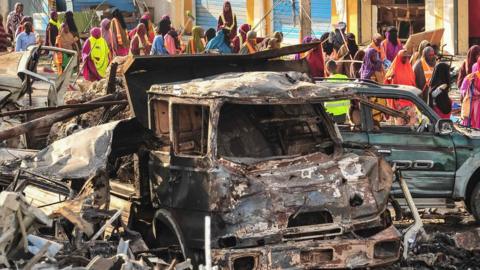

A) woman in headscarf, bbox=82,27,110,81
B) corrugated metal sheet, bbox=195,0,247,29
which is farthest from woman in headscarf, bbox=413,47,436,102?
corrugated metal sheet, bbox=195,0,247,29

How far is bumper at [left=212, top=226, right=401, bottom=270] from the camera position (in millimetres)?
7633

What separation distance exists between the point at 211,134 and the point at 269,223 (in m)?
0.90

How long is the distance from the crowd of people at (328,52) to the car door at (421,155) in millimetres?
402

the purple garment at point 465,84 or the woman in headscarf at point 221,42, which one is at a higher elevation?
the woman in headscarf at point 221,42

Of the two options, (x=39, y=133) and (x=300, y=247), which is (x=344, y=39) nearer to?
(x=39, y=133)

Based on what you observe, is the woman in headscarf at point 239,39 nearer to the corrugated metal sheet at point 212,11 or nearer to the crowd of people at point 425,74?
the crowd of people at point 425,74

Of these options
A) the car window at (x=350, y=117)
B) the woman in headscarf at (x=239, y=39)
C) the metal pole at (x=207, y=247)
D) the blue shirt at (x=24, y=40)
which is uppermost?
the blue shirt at (x=24, y=40)

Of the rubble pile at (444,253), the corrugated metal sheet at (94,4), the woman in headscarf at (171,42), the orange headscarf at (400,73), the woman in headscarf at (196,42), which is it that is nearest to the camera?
the rubble pile at (444,253)

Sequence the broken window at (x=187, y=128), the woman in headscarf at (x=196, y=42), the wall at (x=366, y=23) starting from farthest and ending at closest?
the wall at (x=366, y=23), the woman in headscarf at (x=196, y=42), the broken window at (x=187, y=128)

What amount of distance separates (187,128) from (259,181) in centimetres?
101

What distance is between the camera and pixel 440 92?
14.2 metres

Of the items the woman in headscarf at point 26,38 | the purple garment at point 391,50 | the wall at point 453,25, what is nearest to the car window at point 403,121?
the purple garment at point 391,50

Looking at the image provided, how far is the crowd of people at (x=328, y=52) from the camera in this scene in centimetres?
1451

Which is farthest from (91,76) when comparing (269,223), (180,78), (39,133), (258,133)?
(269,223)
